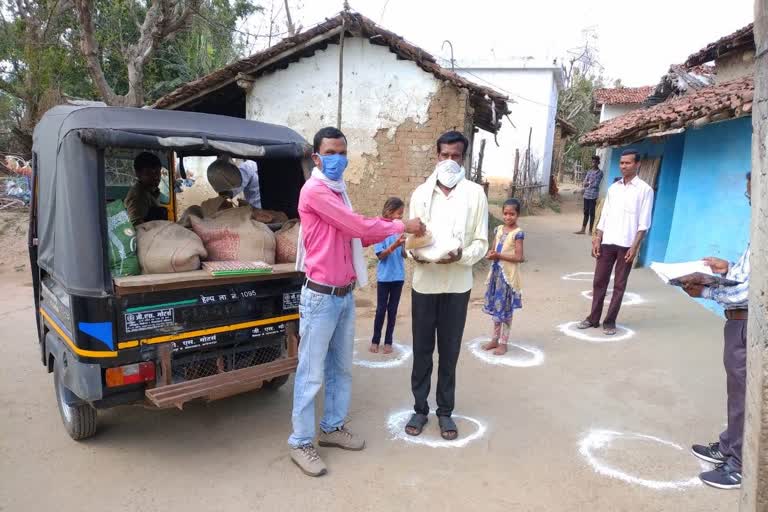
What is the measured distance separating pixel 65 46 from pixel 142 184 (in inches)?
521

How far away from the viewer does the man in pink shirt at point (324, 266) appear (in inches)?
116

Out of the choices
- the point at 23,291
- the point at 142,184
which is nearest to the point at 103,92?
the point at 23,291

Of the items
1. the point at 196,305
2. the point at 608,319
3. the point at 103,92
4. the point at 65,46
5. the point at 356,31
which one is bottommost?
the point at 608,319

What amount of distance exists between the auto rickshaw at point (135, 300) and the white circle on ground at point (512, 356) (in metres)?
2.33

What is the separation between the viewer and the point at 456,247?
3.14m

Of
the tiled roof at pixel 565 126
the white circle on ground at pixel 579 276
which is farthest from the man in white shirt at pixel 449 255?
the tiled roof at pixel 565 126

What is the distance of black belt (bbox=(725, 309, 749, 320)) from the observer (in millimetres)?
2883

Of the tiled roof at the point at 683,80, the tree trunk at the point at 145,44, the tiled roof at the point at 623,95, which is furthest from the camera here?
the tiled roof at the point at 623,95

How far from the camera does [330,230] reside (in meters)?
3.00

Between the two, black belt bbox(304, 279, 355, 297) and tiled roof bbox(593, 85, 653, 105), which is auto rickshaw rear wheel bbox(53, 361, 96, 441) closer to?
black belt bbox(304, 279, 355, 297)

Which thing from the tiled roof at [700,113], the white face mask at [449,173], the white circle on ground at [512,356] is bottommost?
the white circle on ground at [512,356]

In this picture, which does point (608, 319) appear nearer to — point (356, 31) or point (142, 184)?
point (142, 184)

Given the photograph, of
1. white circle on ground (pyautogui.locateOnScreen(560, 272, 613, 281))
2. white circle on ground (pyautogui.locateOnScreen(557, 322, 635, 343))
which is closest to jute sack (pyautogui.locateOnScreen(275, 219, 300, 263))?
white circle on ground (pyautogui.locateOnScreen(557, 322, 635, 343))

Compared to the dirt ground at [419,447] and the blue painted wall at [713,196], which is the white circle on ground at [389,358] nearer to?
the dirt ground at [419,447]
